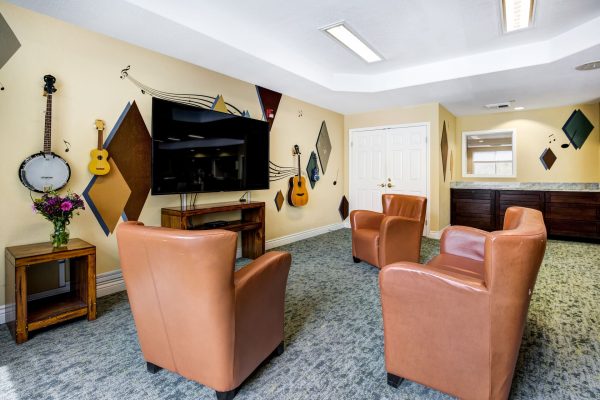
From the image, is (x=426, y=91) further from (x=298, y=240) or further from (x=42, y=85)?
(x=42, y=85)

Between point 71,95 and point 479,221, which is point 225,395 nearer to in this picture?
point 71,95

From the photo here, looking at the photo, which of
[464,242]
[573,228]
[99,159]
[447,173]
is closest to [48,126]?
[99,159]

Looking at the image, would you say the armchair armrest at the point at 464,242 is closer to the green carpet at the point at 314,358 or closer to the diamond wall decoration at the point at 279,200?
the green carpet at the point at 314,358

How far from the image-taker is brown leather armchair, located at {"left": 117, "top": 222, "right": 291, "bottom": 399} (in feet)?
4.22

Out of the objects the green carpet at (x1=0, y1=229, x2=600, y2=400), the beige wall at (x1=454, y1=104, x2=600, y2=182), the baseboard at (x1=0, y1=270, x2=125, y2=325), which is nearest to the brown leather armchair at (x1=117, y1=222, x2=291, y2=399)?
the green carpet at (x1=0, y1=229, x2=600, y2=400)

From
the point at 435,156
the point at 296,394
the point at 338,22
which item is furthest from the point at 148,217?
the point at 435,156

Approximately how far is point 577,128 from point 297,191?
5201 millimetres

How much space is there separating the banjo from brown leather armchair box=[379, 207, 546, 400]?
106 inches

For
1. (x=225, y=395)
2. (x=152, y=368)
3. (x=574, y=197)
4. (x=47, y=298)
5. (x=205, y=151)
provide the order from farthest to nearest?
(x=574, y=197) < (x=205, y=151) < (x=47, y=298) < (x=152, y=368) < (x=225, y=395)

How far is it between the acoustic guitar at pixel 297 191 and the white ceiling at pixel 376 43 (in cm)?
129

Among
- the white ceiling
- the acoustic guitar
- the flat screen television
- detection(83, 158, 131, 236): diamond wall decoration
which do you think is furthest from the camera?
the acoustic guitar

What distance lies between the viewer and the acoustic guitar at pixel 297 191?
496 centimetres

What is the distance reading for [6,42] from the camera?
2348 mm

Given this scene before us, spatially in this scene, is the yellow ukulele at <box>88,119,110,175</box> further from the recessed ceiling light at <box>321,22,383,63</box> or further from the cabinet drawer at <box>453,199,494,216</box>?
the cabinet drawer at <box>453,199,494,216</box>
